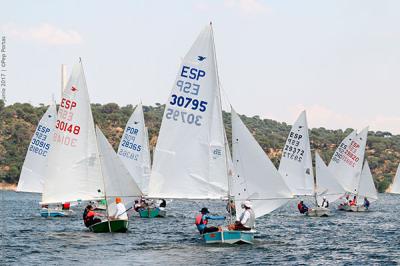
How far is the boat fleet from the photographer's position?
38.2 meters

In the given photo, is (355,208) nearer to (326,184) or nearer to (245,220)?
(326,184)

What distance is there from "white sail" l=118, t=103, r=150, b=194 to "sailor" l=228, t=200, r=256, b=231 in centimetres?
2787

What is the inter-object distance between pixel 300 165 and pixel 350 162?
9480 millimetres

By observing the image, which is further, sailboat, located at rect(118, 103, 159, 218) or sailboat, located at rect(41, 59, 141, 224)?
sailboat, located at rect(118, 103, 159, 218)

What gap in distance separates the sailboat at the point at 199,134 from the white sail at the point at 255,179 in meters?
0.65

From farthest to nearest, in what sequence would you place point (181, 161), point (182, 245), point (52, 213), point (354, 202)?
1. point (354, 202)
2. point (52, 213)
3. point (182, 245)
4. point (181, 161)

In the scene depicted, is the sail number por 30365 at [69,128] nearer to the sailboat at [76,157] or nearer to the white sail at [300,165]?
the sailboat at [76,157]

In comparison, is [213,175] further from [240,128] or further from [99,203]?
[99,203]

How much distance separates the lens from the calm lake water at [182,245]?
3566cm

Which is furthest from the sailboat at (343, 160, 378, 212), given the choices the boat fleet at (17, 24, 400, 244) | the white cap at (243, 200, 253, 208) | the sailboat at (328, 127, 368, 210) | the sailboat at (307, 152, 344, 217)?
the white cap at (243, 200, 253, 208)

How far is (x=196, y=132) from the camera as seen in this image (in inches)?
1516

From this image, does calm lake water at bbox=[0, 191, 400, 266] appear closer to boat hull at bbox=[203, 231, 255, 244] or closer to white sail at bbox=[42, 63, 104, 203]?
boat hull at bbox=[203, 231, 255, 244]

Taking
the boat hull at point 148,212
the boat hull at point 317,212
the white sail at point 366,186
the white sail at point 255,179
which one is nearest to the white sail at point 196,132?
the white sail at point 255,179

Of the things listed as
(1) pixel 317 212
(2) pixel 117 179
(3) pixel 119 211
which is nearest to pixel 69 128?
(2) pixel 117 179
